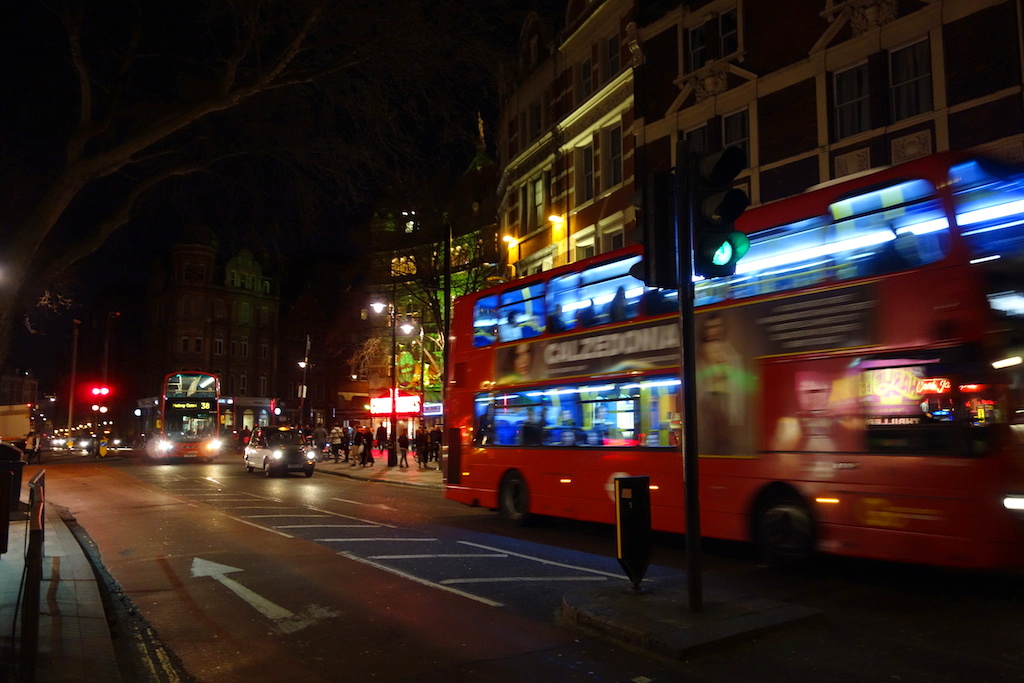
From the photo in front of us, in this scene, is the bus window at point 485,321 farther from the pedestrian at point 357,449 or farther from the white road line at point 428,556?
the pedestrian at point 357,449

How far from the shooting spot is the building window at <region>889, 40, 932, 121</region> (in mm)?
16453

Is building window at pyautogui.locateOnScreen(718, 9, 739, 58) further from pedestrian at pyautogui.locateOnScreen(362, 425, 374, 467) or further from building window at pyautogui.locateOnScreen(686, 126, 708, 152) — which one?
pedestrian at pyautogui.locateOnScreen(362, 425, 374, 467)

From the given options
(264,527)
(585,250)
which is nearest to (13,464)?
(264,527)

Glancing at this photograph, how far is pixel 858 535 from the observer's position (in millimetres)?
8062

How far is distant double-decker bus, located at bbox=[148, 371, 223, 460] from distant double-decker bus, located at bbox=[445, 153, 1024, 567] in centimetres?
3130

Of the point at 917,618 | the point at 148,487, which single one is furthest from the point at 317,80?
the point at 148,487

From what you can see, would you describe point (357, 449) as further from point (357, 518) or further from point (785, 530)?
point (785, 530)

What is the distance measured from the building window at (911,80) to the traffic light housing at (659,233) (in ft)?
41.6

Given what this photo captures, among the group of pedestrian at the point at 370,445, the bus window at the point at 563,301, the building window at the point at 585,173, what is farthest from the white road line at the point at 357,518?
the building window at the point at 585,173

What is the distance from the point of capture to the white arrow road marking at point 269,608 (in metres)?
6.82

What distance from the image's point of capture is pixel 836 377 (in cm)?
840

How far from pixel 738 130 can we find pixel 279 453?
1913 cm

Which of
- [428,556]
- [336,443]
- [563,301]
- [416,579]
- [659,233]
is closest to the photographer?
[659,233]

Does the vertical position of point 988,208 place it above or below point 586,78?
below
